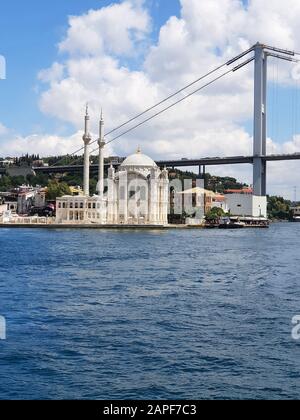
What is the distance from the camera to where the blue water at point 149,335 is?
16.9ft

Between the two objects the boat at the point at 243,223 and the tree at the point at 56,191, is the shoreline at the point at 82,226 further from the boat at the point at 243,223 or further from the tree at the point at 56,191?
the tree at the point at 56,191

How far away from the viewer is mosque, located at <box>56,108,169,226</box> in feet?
134

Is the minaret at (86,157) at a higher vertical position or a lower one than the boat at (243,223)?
higher

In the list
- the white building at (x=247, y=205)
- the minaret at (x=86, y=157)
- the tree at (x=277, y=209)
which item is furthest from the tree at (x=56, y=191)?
the tree at (x=277, y=209)

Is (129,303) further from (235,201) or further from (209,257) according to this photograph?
(235,201)

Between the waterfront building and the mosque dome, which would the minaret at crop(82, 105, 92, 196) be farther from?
the waterfront building

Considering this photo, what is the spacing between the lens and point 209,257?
1734cm

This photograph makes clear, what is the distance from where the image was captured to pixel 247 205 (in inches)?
2025

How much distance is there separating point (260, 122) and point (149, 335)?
39963 millimetres

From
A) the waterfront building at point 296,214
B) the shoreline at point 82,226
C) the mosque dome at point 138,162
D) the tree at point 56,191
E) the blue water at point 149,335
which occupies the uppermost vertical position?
the mosque dome at point 138,162

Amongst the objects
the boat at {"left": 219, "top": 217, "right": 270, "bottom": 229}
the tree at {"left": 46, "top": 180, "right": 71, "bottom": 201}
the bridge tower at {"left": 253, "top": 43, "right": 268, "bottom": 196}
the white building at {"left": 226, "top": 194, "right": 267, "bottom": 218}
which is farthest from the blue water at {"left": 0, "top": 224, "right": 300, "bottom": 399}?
the tree at {"left": 46, "top": 180, "right": 71, "bottom": 201}

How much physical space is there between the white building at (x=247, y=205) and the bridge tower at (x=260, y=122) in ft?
4.50
